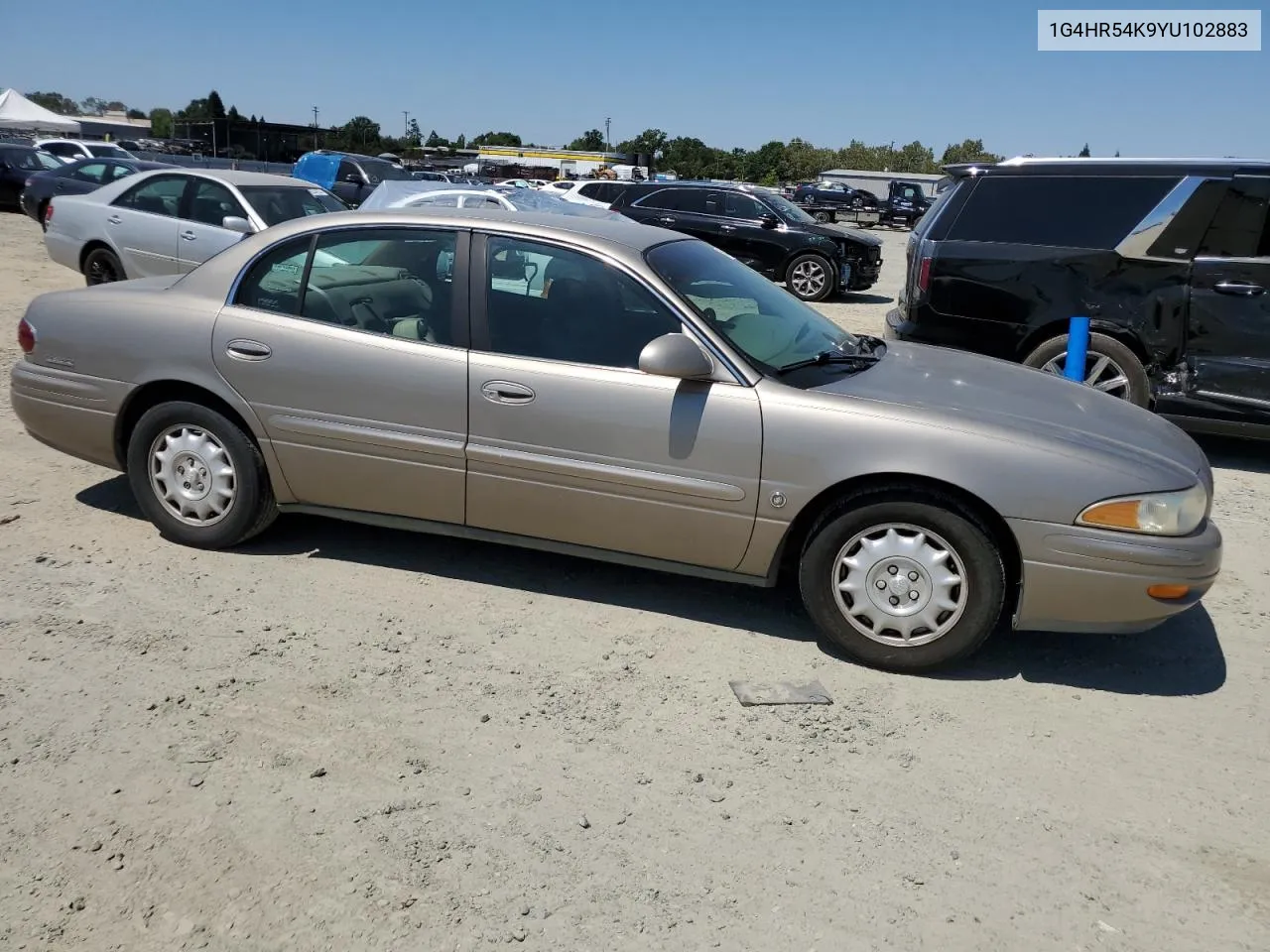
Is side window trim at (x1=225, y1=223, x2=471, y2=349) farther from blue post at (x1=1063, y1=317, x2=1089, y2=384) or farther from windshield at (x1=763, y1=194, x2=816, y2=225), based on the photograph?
windshield at (x1=763, y1=194, x2=816, y2=225)

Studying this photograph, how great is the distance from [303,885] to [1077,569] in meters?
2.71

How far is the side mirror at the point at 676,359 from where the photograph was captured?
3.97 metres

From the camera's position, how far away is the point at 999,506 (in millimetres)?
3777

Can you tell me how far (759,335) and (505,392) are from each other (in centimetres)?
106

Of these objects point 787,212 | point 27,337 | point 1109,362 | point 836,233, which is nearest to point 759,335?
point 27,337

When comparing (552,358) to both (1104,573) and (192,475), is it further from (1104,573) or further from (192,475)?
(1104,573)

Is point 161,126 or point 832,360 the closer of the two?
point 832,360

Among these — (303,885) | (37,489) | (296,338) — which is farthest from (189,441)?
(303,885)

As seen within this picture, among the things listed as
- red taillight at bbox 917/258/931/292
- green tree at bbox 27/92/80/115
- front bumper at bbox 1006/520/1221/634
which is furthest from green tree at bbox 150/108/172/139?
front bumper at bbox 1006/520/1221/634

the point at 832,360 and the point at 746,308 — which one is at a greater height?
the point at 746,308

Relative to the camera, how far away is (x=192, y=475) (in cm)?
475

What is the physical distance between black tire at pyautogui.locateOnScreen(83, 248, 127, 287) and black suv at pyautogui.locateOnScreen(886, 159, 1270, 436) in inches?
322

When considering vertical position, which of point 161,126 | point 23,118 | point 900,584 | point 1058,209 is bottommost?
point 900,584

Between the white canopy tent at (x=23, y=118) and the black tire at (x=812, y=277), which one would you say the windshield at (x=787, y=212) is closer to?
the black tire at (x=812, y=277)
